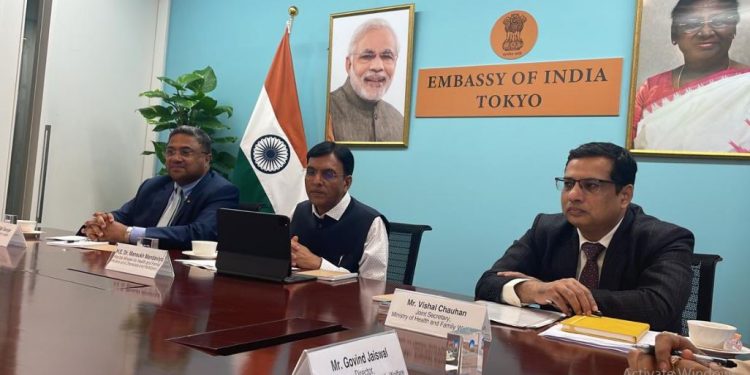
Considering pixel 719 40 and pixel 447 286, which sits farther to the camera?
pixel 447 286

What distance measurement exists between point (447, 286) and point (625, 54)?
154cm

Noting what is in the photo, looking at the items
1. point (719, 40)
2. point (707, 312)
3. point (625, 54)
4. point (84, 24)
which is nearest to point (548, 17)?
point (625, 54)

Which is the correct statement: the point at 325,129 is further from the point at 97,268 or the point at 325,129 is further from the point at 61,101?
the point at 97,268

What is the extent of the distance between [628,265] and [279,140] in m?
2.51

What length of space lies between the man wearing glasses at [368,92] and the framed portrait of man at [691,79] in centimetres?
135

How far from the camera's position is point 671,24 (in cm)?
294

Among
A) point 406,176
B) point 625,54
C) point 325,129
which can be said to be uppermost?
point 625,54

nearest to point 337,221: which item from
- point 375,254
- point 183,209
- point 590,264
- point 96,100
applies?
point 375,254

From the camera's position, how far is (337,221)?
2625mm

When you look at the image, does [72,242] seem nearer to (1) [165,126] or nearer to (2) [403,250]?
(2) [403,250]

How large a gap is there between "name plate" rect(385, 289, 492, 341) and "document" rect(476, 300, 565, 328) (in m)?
0.15

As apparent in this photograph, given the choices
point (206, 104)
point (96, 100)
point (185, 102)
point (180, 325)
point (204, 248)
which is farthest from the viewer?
point (96, 100)

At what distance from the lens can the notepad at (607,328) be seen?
1355mm

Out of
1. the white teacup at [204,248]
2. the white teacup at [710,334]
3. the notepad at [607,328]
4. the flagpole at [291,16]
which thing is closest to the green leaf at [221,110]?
the flagpole at [291,16]
